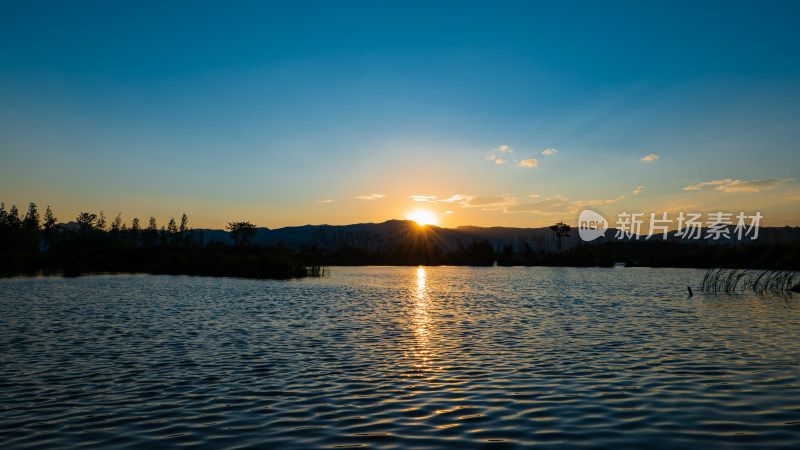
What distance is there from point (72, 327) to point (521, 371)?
24853 mm

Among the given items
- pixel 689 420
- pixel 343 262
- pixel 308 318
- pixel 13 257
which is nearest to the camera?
pixel 689 420

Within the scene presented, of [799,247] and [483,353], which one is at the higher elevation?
[799,247]

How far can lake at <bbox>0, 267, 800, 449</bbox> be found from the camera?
11750mm

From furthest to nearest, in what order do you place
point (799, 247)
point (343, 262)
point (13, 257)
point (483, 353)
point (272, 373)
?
point (343, 262), point (13, 257), point (799, 247), point (483, 353), point (272, 373)

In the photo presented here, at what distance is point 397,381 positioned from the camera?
17.2m

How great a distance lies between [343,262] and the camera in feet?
621

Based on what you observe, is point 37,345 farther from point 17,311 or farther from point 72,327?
point 17,311

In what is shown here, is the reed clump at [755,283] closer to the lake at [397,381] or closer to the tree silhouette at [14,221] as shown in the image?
the lake at [397,381]

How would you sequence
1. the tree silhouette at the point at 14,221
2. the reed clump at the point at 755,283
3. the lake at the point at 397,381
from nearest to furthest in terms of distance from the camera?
the lake at the point at 397,381 → the reed clump at the point at 755,283 → the tree silhouette at the point at 14,221

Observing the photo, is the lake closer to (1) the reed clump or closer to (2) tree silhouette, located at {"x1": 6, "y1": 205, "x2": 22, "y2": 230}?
(1) the reed clump

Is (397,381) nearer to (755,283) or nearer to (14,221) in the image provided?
(755,283)

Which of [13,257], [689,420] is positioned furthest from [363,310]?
[13,257]

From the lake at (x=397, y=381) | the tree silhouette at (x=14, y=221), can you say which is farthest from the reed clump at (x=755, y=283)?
the tree silhouette at (x=14, y=221)

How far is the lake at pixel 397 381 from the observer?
1175 centimetres
